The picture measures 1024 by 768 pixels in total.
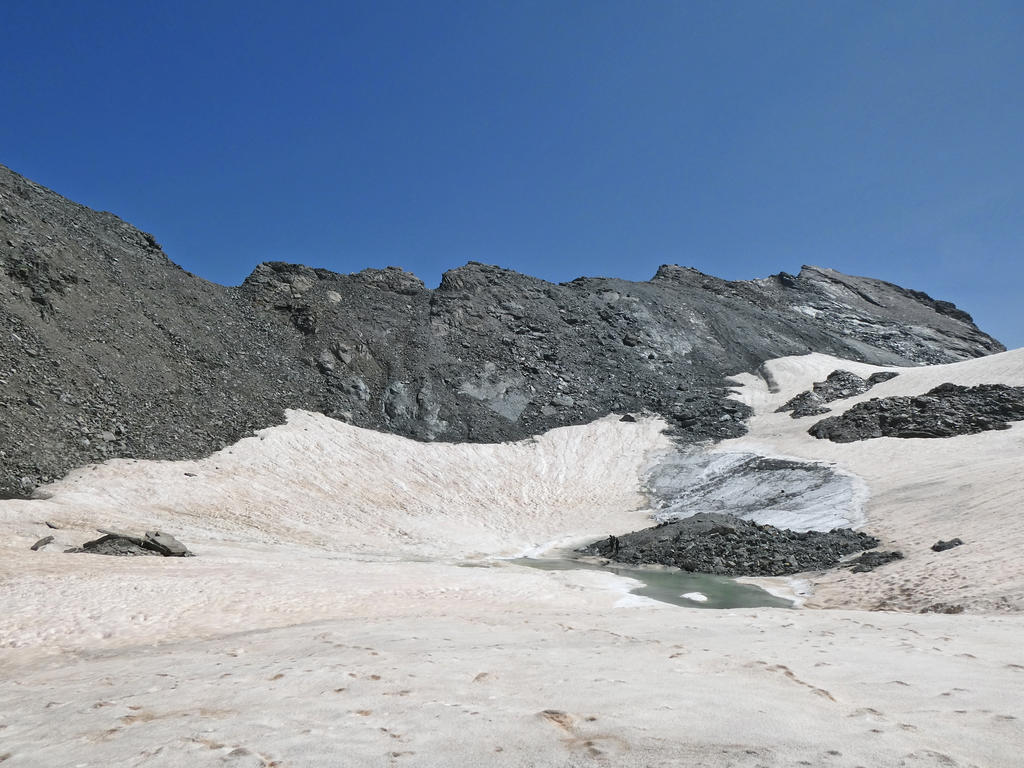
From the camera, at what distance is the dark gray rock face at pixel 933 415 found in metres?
37.2

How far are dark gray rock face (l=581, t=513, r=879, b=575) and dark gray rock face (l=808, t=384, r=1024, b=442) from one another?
16.5 metres

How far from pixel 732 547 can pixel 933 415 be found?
73.2 feet

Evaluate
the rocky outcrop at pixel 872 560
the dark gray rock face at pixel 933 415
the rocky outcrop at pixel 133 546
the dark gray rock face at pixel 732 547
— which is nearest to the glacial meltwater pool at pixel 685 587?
the dark gray rock face at pixel 732 547

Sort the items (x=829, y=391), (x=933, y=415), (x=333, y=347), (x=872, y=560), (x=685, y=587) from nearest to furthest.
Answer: (x=872, y=560) → (x=685, y=587) → (x=933, y=415) → (x=333, y=347) → (x=829, y=391)

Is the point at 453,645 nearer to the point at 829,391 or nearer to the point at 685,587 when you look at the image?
the point at 685,587

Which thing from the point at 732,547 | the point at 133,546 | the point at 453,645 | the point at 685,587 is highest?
the point at 732,547

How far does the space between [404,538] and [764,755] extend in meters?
25.6

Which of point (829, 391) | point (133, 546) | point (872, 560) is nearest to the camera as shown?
point (133, 546)

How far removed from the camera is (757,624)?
12.1m

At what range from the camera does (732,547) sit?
25219 millimetres

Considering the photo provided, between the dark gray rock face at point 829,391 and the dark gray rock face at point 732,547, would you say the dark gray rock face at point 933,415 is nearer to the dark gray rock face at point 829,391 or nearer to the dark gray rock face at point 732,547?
the dark gray rock face at point 829,391

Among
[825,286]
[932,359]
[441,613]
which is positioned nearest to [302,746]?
[441,613]

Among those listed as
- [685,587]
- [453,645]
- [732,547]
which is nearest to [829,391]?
[732,547]

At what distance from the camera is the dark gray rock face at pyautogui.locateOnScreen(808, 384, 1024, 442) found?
37188 millimetres
